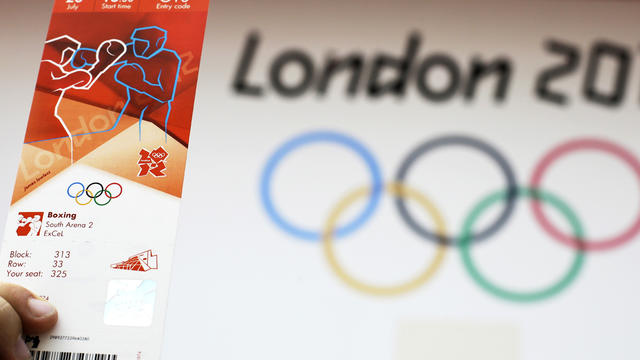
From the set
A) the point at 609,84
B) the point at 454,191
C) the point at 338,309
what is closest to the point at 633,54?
the point at 609,84

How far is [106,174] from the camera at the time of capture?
1.31 feet

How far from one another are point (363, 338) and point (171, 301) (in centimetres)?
28

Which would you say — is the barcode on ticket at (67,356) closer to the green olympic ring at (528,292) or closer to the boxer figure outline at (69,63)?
the boxer figure outline at (69,63)

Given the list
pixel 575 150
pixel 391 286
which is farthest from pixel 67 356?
pixel 575 150

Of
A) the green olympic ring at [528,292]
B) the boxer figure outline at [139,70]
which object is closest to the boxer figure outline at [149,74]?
the boxer figure outline at [139,70]

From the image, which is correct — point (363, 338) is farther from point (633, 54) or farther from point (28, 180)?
point (633, 54)

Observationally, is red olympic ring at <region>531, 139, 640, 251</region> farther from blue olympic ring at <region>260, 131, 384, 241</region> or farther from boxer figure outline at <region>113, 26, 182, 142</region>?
boxer figure outline at <region>113, 26, 182, 142</region>

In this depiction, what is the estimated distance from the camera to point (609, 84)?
755mm

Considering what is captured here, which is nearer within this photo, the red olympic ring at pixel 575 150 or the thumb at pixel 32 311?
the thumb at pixel 32 311

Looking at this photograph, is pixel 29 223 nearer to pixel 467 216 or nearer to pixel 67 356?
pixel 67 356

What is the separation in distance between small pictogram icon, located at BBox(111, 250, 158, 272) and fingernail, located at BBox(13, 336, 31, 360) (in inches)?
3.6

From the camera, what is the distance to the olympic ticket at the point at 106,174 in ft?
1.21

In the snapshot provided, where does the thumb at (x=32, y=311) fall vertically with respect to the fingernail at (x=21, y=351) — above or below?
above

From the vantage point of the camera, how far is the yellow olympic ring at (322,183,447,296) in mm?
708
